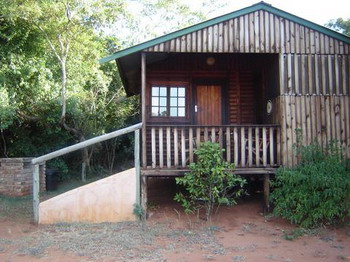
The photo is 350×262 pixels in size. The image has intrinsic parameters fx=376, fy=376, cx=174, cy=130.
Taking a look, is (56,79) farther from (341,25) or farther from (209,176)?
(341,25)

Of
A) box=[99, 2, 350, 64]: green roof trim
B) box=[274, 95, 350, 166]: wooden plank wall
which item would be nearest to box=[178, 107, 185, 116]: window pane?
box=[99, 2, 350, 64]: green roof trim

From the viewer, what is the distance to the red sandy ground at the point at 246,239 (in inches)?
252

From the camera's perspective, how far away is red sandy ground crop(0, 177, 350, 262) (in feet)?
21.0

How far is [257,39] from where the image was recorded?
9023mm

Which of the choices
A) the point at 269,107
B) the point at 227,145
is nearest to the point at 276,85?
the point at 269,107

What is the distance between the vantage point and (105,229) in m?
8.08

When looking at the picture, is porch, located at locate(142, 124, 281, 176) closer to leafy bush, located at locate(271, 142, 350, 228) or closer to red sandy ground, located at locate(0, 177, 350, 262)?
leafy bush, located at locate(271, 142, 350, 228)

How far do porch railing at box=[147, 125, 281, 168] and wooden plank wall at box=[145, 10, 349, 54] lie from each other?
1.86 meters

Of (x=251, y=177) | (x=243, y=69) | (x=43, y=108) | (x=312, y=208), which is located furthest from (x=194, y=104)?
(x=43, y=108)

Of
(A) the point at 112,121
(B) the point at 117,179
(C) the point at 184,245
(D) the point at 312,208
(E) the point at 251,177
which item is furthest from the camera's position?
(A) the point at 112,121

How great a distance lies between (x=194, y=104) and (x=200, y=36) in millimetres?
2907

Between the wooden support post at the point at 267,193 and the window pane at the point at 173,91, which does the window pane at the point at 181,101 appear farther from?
the wooden support post at the point at 267,193

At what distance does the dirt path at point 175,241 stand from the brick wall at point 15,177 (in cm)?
356

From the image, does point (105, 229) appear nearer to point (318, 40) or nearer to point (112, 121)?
point (318, 40)
